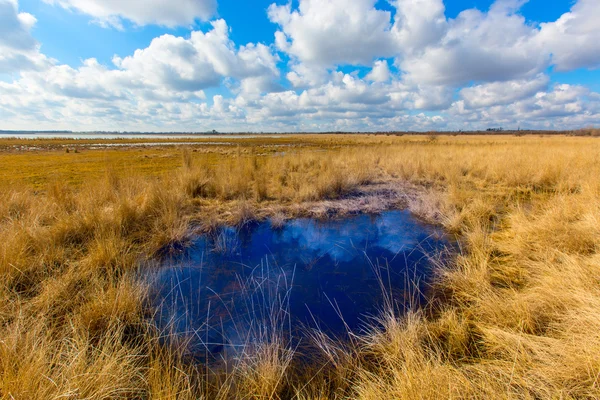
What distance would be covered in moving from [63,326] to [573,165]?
15.1 meters

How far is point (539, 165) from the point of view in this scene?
9.66m

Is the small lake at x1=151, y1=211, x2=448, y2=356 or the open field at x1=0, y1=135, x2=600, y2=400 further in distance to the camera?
the small lake at x1=151, y1=211, x2=448, y2=356

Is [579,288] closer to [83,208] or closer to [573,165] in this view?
[83,208]

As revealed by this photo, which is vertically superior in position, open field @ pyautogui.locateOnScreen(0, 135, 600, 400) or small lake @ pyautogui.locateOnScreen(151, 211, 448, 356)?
open field @ pyautogui.locateOnScreen(0, 135, 600, 400)

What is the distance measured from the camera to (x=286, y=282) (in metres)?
3.49

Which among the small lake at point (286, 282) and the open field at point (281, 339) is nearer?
the open field at point (281, 339)

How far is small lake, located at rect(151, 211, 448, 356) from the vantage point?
107 inches

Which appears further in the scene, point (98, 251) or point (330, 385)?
point (98, 251)

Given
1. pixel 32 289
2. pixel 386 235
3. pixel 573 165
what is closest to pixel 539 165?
pixel 573 165

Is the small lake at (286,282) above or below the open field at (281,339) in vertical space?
below

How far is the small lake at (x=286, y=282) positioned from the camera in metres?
2.72

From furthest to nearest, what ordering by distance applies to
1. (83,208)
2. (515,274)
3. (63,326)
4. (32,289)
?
(83,208)
(515,274)
(32,289)
(63,326)

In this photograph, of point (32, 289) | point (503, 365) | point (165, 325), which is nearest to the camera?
point (503, 365)

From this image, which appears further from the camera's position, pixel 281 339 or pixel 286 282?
pixel 286 282
